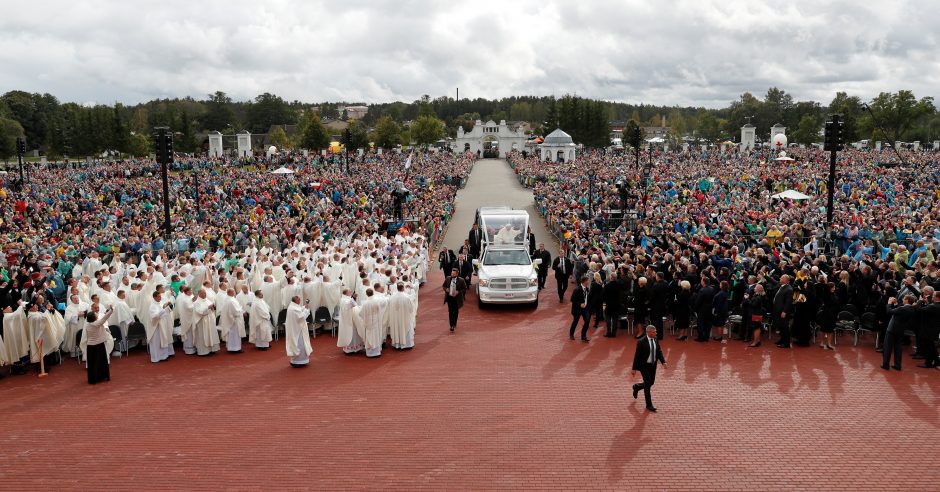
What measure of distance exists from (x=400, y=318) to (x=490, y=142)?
9422 centimetres

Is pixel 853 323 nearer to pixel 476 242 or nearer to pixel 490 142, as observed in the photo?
pixel 476 242

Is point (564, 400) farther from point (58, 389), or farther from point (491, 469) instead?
point (58, 389)

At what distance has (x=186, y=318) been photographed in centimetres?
1379

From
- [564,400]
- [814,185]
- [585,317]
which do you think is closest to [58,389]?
[564,400]

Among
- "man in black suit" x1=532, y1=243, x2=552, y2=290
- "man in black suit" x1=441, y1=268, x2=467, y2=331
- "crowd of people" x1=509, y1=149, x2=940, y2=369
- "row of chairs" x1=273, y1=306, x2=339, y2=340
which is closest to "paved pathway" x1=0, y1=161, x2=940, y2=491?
"crowd of people" x1=509, y1=149, x2=940, y2=369

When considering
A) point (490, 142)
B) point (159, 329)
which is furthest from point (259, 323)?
point (490, 142)

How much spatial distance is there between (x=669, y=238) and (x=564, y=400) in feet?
37.3

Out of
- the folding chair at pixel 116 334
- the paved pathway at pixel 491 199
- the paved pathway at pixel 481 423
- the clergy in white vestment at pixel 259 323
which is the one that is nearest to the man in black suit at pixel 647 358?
the paved pathway at pixel 481 423

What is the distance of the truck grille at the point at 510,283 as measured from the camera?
17.4 m

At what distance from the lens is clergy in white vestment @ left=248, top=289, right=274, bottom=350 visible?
14.2m

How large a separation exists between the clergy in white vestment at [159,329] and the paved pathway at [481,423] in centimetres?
30

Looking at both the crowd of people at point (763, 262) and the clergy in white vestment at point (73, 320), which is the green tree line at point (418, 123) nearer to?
the crowd of people at point (763, 262)

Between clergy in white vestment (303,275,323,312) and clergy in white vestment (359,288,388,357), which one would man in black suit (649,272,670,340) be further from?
clergy in white vestment (303,275,323,312)

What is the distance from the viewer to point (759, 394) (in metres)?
11.2
